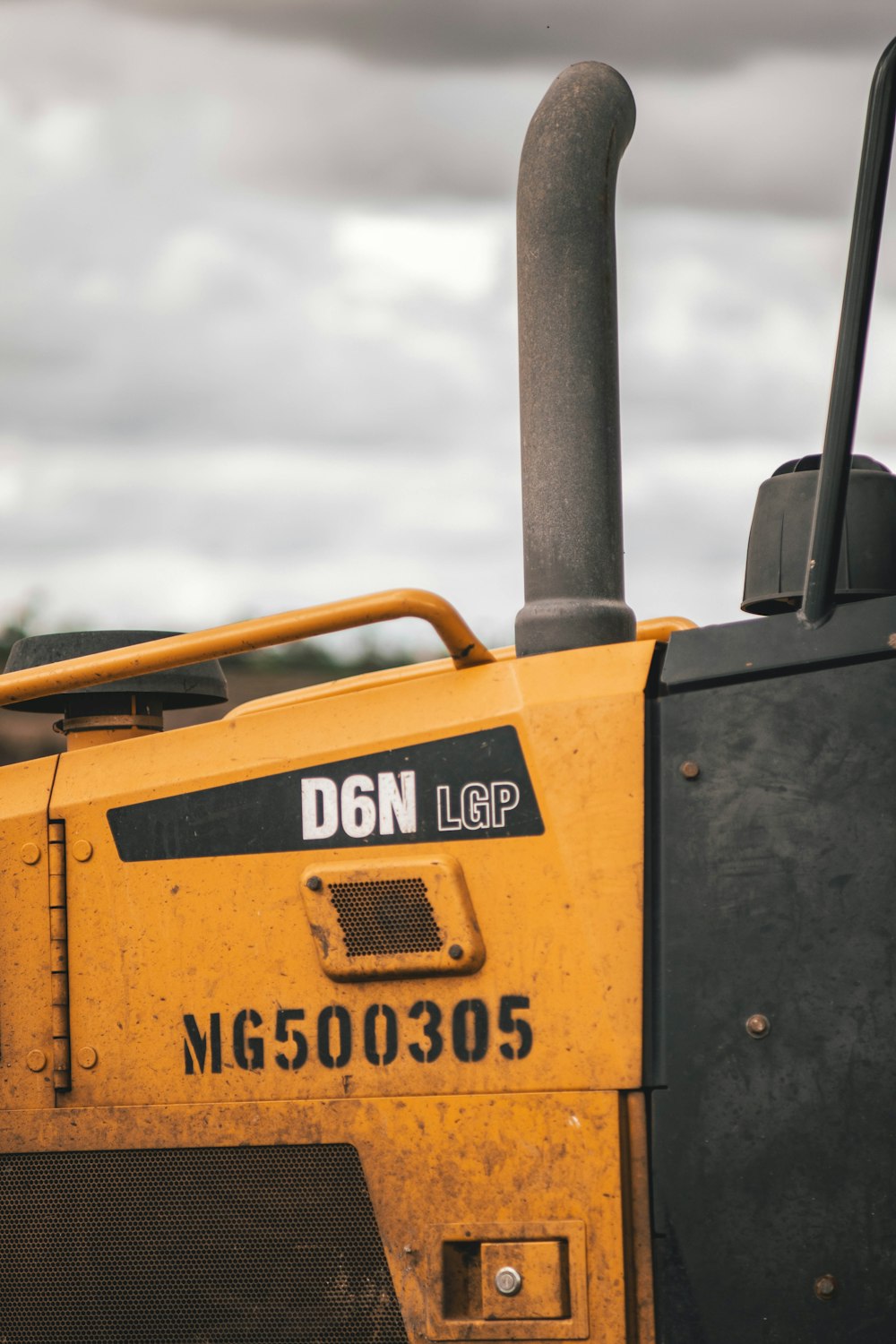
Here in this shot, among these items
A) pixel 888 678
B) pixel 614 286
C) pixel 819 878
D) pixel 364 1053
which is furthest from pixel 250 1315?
pixel 614 286

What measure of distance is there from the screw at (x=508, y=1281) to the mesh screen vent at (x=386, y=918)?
1.60 ft

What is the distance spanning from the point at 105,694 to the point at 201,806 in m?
0.50

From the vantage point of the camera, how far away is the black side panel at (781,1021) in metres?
2.07

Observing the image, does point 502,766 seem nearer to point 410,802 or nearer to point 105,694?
point 410,802

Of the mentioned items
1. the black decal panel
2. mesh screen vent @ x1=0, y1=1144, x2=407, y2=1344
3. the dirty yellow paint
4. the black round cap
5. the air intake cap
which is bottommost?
mesh screen vent @ x1=0, y1=1144, x2=407, y2=1344

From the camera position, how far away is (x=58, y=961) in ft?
8.43

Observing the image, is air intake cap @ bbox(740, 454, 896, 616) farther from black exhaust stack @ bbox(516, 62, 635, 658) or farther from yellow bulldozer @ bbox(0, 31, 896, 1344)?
black exhaust stack @ bbox(516, 62, 635, 658)

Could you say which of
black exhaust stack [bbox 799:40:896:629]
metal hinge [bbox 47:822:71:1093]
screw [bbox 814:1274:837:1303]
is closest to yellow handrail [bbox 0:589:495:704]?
metal hinge [bbox 47:822:71:1093]

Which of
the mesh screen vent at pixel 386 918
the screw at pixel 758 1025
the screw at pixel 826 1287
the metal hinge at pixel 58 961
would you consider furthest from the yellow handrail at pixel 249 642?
the screw at pixel 826 1287

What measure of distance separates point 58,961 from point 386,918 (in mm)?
617

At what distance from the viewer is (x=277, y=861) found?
2469 millimetres

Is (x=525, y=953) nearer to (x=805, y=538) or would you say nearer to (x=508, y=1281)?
(x=508, y=1281)

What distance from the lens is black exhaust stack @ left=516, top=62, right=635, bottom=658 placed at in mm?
2523

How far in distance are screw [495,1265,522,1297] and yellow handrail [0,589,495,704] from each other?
0.95 meters
